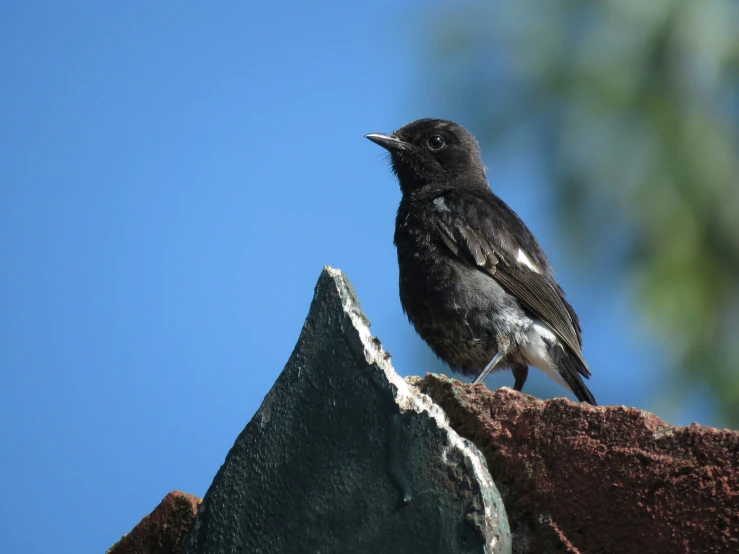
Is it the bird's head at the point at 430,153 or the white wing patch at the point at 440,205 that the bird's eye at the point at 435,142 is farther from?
the white wing patch at the point at 440,205

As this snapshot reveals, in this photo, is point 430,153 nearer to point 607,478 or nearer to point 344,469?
point 344,469

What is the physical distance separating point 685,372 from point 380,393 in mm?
7912

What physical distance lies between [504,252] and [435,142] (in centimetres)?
142

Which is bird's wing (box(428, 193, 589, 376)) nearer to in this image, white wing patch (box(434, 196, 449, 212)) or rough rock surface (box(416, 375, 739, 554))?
white wing patch (box(434, 196, 449, 212))

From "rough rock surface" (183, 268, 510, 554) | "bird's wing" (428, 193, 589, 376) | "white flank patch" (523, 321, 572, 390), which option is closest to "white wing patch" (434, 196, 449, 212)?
"bird's wing" (428, 193, 589, 376)

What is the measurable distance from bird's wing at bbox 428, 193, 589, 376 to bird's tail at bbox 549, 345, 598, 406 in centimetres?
5

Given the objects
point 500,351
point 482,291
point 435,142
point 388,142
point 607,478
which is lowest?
point 607,478

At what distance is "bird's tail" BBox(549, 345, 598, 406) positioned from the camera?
18.6 feet

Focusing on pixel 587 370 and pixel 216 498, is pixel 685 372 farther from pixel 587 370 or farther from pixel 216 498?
pixel 216 498

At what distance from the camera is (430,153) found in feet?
22.0

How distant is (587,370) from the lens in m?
5.85

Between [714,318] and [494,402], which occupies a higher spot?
[714,318]

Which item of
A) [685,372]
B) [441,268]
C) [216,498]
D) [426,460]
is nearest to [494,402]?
[426,460]

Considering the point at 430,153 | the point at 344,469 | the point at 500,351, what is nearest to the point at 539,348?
the point at 500,351
